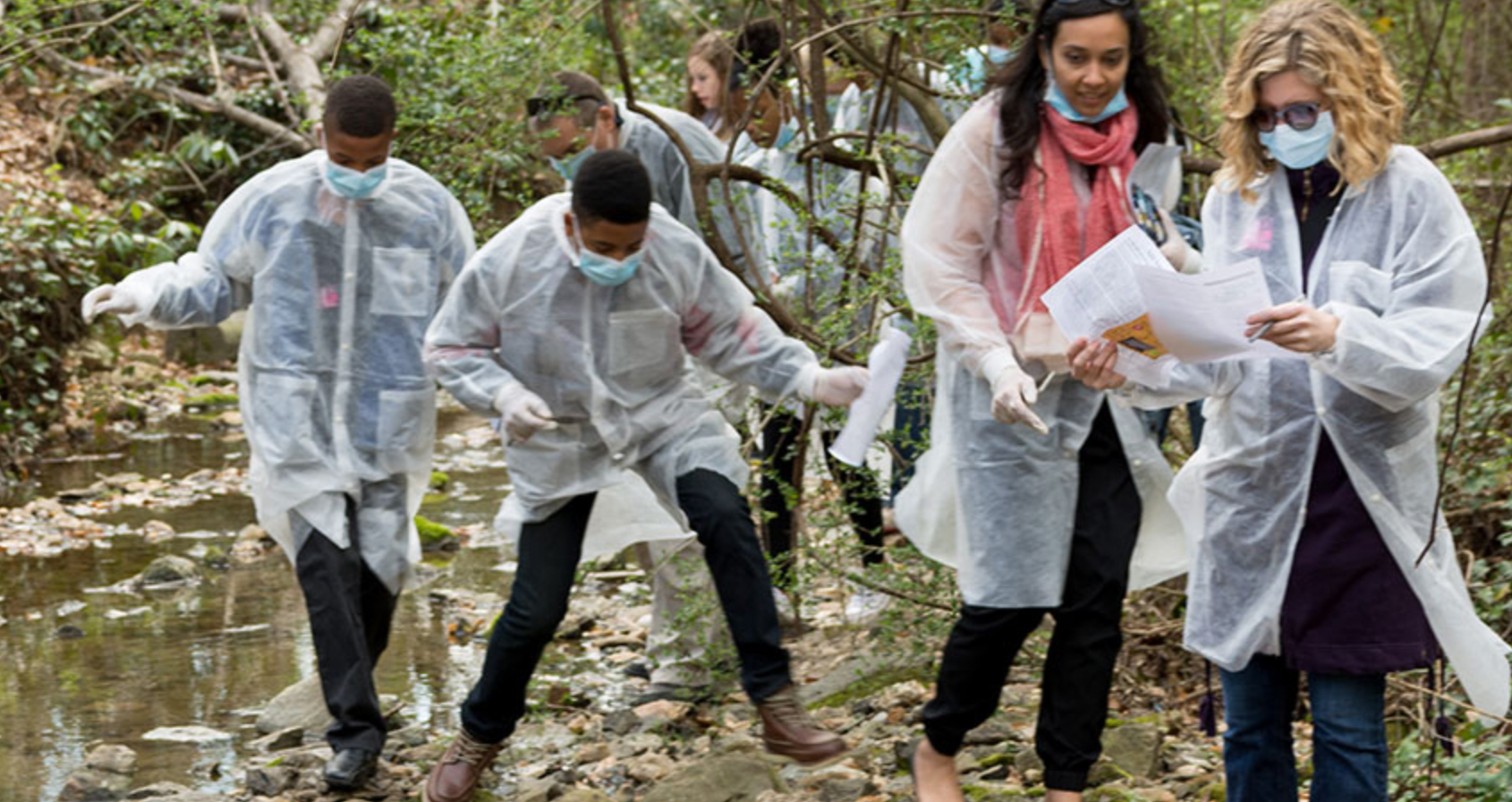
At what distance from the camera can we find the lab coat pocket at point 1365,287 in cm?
348

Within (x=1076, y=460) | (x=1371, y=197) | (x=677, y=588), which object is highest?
(x=1371, y=197)

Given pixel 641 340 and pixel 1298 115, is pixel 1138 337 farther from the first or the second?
pixel 641 340

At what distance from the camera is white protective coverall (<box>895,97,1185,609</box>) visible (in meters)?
3.97

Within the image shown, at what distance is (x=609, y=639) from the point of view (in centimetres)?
724

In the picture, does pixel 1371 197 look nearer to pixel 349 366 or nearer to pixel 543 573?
pixel 543 573

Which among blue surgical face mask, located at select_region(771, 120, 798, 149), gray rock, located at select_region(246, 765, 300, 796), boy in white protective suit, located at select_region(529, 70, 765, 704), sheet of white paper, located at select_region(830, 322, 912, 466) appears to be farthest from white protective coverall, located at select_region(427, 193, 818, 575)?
blue surgical face mask, located at select_region(771, 120, 798, 149)

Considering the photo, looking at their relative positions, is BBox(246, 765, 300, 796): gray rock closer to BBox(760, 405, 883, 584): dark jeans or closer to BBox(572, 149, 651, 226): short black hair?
BBox(760, 405, 883, 584): dark jeans

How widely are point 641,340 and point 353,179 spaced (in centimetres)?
104

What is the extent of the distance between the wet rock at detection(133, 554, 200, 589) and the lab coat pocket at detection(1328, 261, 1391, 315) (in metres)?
5.83

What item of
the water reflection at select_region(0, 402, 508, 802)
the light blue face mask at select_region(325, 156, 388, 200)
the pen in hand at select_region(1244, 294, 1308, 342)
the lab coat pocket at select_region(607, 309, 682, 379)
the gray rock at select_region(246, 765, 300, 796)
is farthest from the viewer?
the water reflection at select_region(0, 402, 508, 802)

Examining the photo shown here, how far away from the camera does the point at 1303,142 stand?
355 cm

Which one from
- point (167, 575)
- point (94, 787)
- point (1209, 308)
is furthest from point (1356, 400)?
point (167, 575)

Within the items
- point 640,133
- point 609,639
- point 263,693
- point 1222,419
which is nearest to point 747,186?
point 640,133

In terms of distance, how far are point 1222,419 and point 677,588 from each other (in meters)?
2.39
